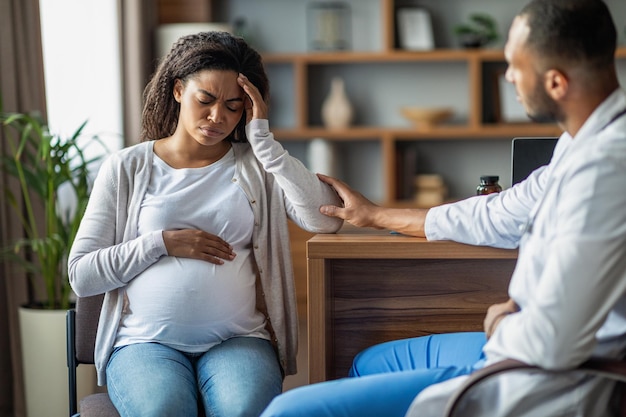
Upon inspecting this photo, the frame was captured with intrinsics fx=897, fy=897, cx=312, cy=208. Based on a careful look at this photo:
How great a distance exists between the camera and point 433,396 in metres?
1.53

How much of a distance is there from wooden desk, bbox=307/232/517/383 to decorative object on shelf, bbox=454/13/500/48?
334 cm

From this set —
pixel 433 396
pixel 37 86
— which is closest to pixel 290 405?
pixel 433 396

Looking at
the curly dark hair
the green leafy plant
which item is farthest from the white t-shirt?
the green leafy plant

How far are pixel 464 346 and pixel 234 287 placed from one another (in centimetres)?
56

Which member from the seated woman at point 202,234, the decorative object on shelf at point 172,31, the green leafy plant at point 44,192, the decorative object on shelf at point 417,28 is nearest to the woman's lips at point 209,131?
the seated woman at point 202,234

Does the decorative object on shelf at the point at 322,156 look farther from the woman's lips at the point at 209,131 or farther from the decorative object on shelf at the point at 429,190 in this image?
the woman's lips at the point at 209,131

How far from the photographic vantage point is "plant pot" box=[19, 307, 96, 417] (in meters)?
3.11

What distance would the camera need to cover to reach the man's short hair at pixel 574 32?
4.97 feet

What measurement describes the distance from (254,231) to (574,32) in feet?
3.06

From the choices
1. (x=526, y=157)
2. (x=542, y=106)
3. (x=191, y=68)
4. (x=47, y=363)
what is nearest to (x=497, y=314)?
(x=542, y=106)

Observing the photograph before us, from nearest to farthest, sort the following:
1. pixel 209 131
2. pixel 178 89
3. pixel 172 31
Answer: pixel 209 131
pixel 178 89
pixel 172 31

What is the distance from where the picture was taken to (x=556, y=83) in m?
1.55

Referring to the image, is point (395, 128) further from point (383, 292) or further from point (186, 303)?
point (186, 303)

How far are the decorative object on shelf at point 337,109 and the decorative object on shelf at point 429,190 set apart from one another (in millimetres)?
564
